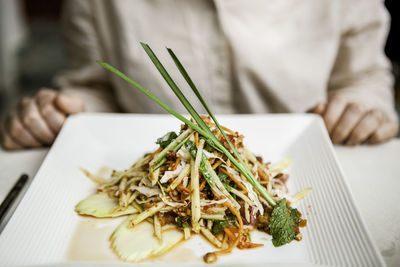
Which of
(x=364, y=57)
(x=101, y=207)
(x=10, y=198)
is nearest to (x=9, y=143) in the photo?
(x=10, y=198)

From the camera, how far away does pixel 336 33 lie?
2.18 metres

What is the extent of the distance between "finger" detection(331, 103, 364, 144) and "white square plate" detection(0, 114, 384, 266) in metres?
0.14

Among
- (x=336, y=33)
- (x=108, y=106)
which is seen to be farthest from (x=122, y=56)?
(x=336, y=33)

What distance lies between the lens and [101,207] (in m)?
1.28

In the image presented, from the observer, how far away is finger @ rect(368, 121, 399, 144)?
173 centimetres

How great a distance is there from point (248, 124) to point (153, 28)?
90cm

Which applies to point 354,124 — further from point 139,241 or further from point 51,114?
point 51,114

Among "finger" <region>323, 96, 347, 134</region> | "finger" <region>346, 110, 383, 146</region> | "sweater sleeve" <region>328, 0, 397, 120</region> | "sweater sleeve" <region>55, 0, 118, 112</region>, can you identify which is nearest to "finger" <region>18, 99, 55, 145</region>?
"sweater sleeve" <region>55, 0, 118, 112</region>

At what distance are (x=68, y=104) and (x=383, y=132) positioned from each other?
1650 mm

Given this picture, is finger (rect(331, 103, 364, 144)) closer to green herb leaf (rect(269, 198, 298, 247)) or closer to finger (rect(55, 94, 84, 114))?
green herb leaf (rect(269, 198, 298, 247))

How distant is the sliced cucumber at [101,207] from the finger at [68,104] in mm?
625

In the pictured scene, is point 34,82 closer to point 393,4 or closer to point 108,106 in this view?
point 108,106

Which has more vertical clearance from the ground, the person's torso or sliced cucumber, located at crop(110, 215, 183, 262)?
the person's torso

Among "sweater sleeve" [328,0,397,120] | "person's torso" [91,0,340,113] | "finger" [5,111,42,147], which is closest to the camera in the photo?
"finger" [5,111,42,147]
